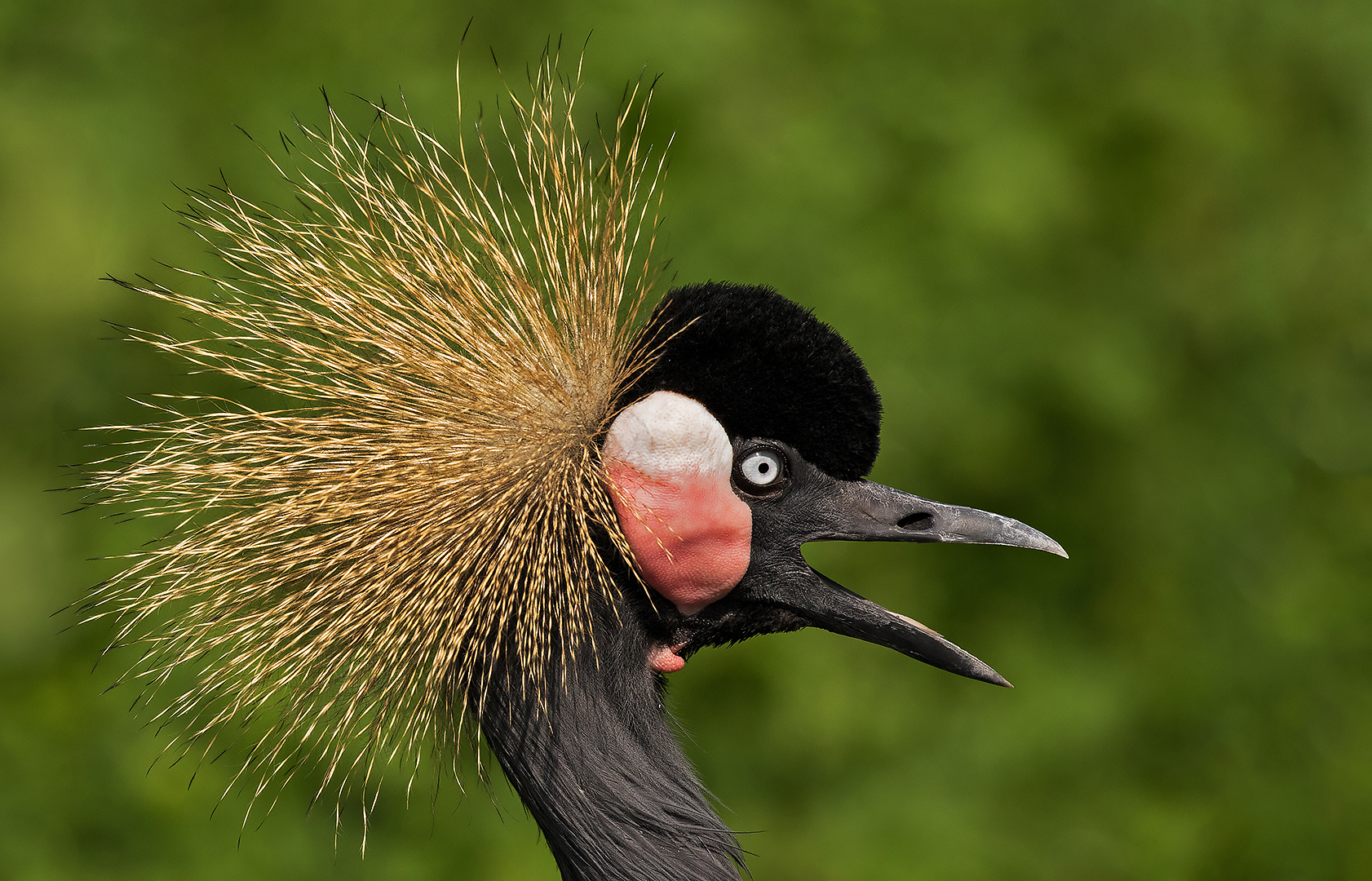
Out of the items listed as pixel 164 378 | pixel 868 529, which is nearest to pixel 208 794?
pixel 164 378

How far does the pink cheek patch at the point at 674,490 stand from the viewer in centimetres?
94

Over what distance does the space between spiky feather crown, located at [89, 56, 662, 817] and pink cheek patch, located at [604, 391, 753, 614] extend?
2 centimetres

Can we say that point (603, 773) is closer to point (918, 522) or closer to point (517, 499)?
point (517, 499)

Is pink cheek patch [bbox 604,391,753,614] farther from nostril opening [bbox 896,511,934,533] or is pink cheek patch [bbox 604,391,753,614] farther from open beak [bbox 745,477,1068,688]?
nostril opening [bbox 896,511,934,533]

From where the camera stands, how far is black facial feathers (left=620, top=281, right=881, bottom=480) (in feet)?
3.07

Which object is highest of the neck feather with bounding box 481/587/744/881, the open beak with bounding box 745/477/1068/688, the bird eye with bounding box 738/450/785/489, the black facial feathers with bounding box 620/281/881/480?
the black facial feathers with bounding box 620/281/881/480

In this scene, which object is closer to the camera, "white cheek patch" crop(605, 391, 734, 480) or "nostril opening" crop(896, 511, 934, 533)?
"white cheek patch" crop(605, 391, 734, 480)

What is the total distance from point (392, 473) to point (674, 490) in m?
0.24

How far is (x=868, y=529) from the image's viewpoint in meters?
1.04

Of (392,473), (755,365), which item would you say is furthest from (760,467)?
(392,473)

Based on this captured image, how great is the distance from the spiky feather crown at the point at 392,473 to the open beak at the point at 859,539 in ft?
0.56

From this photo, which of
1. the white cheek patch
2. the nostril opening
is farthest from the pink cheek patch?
the nostril opening

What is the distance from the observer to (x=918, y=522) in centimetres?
105

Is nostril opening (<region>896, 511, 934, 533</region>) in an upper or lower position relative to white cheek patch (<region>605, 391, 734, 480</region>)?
lower
